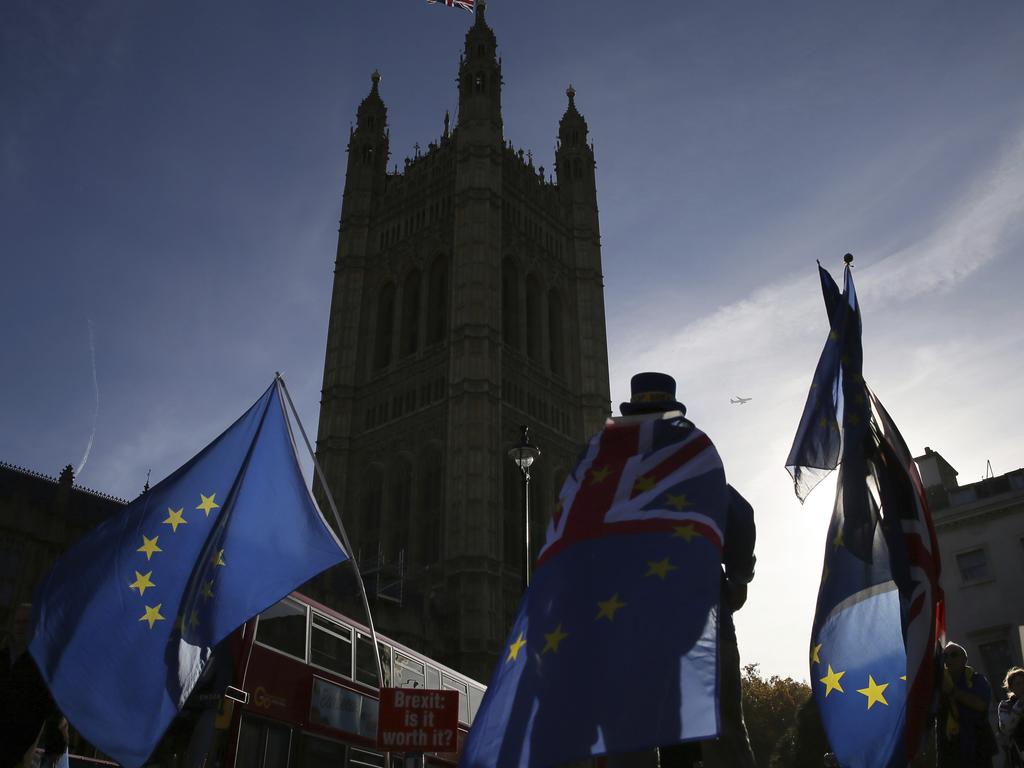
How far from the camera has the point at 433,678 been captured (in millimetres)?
14266

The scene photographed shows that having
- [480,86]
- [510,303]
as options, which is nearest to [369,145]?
[480,86]

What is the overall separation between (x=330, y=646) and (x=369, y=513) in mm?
41377

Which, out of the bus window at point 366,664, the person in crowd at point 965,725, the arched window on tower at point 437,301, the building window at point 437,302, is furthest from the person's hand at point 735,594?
the building window at point 437,302

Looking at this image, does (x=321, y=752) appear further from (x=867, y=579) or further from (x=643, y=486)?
(x=643, y=486)

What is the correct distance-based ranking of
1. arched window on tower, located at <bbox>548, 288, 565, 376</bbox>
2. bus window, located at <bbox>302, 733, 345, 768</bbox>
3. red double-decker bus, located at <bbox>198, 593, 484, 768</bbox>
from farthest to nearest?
1. arched window on tower, located at <bbox>548, 288, 565, 376</bbox>
2. bus window, located at <bbox>302, 733, 345, 768</bbox>
3. red double-decker bus, located at <bbox>198, 593, 484, 768</bbox>

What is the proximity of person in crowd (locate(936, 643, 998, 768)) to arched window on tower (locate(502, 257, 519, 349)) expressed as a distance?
49.1 meters

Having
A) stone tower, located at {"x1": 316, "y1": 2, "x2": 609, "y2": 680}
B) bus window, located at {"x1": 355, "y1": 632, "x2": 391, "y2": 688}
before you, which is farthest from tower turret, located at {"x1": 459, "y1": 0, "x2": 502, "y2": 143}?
bus window, located at {"x1": 355, "y1": 632, "x2": 391, "y2": 688}

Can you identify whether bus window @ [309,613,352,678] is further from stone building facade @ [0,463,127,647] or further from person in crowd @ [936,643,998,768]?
stone building facade @ [0,463,127,647]

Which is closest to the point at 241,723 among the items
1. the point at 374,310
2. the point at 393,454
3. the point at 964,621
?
the point at 964,621

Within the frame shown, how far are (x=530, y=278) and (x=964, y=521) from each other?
3562cm

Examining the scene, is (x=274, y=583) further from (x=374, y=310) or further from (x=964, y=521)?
(x=374, y=310)

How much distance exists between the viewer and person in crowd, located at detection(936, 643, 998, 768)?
20.6ft

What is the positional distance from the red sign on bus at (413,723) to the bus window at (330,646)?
1352 mm

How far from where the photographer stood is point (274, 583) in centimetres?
761
